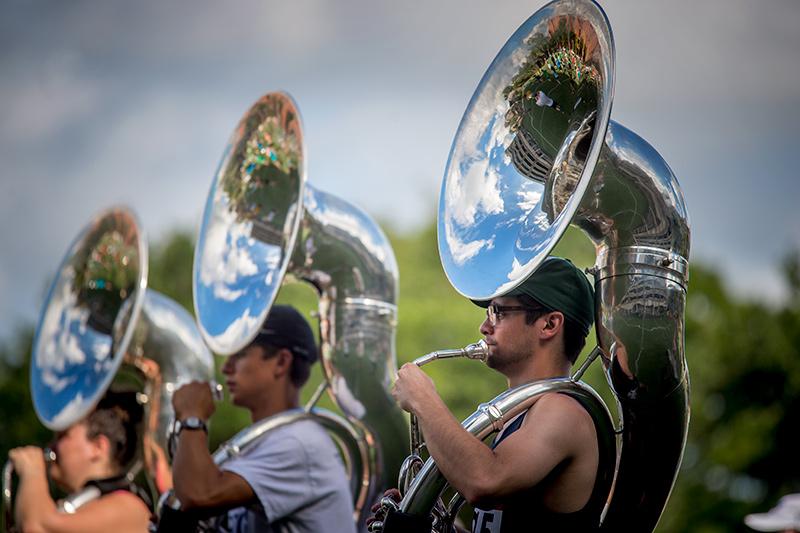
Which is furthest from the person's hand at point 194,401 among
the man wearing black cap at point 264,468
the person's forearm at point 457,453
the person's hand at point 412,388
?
the person's forearm at point 457,453

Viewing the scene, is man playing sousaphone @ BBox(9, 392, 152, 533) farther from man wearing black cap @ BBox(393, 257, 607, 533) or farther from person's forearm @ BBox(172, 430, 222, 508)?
man wearing black cap @ BBox(393, 257, 607, 533)

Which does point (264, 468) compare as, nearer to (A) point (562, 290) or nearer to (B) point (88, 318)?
(A) point (562, 290)

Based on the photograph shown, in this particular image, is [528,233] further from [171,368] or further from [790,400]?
[790,400]

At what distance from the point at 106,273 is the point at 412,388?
3.34 m

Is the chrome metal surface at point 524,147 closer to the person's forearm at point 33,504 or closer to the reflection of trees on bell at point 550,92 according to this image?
the reflection of trees on bell at point 550,92

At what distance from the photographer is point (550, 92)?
345 centimetres

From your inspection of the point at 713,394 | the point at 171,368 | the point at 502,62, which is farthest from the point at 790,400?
the point at 502,62

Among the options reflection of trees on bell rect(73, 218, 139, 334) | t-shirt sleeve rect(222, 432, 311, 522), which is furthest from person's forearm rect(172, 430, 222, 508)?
reflection of trees on bell rect(73, 218, 139, 334)

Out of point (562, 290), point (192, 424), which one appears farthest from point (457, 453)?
point (192, 424)

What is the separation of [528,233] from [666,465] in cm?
74

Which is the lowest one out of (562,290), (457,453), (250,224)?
(457,453)

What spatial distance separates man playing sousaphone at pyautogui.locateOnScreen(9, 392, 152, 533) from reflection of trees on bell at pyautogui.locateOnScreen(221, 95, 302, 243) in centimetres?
128

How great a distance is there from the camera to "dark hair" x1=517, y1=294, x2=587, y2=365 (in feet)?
10.7

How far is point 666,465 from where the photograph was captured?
3.05 meters
